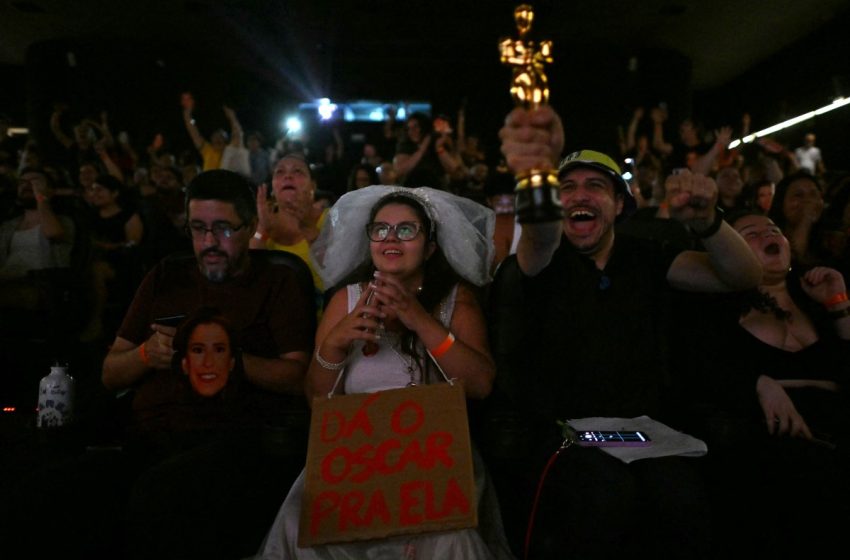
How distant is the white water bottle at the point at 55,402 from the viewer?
8.42 ft

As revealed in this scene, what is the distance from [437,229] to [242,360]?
2.95 feet

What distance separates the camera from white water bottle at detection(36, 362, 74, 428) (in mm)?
2566

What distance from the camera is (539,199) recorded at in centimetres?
167

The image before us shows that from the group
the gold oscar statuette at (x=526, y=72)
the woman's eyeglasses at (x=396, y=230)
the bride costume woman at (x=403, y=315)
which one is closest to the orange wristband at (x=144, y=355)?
the bride costume woman at (x=403, y=315)

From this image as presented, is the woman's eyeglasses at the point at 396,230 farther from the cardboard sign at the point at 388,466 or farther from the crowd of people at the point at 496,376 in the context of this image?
the cardboard sign at the point at 388,466

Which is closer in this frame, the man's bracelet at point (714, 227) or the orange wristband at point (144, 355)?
the man's bracelet at point (714, 227)

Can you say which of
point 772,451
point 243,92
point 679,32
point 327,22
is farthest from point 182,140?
point 772,451

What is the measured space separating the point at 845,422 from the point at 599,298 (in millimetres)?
1056

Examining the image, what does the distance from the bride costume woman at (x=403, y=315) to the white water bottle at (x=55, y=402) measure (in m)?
0.88

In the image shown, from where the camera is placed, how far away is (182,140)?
1636 centimetres

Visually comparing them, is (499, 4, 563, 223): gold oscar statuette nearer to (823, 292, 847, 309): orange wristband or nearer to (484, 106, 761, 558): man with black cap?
(484, 106, 761, 558): man with black cap

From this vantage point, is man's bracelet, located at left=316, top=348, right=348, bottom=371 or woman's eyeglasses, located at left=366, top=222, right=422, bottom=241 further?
woman's eyeglasses, located at left=366, top=222, right=422, bottom=241

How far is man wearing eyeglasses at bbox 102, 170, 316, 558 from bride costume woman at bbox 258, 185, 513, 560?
15cm

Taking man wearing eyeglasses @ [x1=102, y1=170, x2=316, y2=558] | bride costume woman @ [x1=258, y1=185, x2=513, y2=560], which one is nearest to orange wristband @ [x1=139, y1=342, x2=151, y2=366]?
man wearing eyeglasses @ [x1=102, y1=170, x2=316, y2=558]
